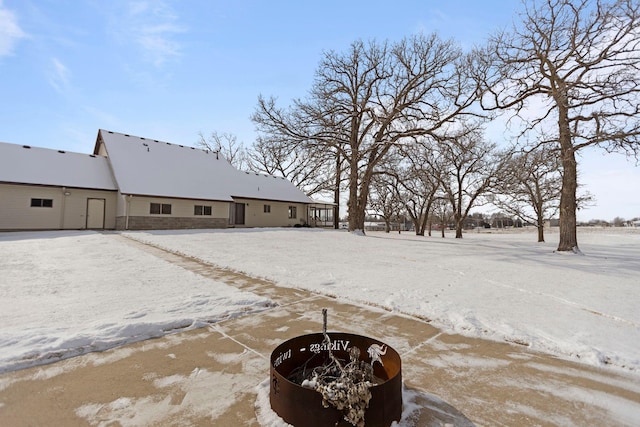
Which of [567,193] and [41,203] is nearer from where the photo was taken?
[567,193]

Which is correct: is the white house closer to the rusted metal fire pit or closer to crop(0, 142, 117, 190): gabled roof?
crop(0, 142, 117, 190): gabled roof

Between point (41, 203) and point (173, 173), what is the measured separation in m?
7.33

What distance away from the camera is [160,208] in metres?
19.4

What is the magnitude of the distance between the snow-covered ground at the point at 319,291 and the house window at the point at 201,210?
1161 centimetres

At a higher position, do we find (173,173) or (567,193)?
(173,173)

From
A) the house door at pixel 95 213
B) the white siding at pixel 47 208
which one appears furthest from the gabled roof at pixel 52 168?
the house door at pixel 95 213

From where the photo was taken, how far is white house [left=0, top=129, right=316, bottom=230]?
16422mm

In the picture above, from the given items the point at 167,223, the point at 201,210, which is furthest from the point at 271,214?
the point at 167,223

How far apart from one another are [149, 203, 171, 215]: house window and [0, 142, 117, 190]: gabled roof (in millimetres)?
2492

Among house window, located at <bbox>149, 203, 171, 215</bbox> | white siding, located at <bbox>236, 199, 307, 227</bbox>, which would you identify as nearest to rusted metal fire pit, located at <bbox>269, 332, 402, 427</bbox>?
house window, located at <bbox>149, 203, 171, 215</bbox>

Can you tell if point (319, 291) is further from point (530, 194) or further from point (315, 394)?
point (530, 194)

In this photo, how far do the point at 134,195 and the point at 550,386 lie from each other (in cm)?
2031

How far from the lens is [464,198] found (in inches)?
1121

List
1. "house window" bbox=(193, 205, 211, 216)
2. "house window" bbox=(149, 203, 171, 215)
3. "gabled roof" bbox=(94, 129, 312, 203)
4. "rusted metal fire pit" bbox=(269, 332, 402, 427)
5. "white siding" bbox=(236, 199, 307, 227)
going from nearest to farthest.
→ "rusted metal fire pit" bbox=(269, 332, 402, 427)
"house window" bbox=(149, 203, 171, 215)
"gabled roof" bbox=(94, 129, 312, 203)
"house window" bbox=(193, 205, 211, 216)
"white siding" bbox=(236, 199, 307, 227)
